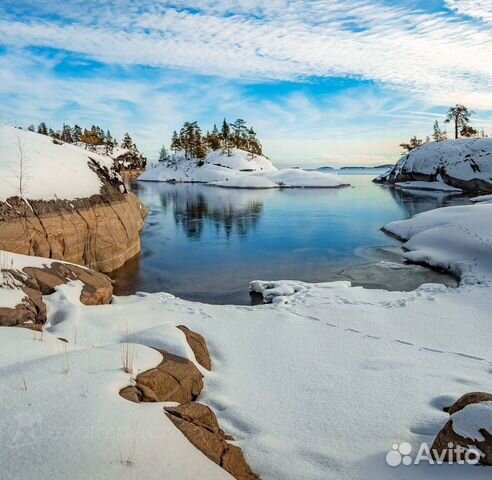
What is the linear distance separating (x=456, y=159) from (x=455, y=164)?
1001 millimetres

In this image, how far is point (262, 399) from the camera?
17.1 ft

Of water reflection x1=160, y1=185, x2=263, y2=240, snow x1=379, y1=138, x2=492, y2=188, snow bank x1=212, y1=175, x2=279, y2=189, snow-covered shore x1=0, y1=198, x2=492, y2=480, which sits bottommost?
snow-covered shore x1=0, y1=198, x2=492, y2=480

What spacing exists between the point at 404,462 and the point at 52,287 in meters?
7.64

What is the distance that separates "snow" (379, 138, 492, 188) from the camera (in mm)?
51031

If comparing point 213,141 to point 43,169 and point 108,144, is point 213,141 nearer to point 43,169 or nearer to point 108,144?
point 108,144

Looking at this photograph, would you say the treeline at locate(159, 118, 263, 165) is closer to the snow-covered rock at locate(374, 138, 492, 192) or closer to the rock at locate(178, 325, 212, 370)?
the snow-covered rock at locate(374, 138, 492, 192)

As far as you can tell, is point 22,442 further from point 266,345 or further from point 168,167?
point 168,167

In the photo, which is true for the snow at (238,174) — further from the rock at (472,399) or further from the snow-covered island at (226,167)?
the rock at (472,399)

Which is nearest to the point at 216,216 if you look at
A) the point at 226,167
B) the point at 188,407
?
the point at 188,407

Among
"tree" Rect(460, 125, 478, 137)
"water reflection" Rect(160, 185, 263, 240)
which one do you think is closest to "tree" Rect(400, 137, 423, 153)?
"tree" Rect(460, 125, 478, 137)

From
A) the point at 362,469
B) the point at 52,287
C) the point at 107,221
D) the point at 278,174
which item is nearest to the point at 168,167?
the point at 278,174

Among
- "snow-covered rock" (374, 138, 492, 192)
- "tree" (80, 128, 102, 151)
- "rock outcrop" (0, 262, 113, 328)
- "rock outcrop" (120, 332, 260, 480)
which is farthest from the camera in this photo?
"tree" (80, 128, 102, 151)

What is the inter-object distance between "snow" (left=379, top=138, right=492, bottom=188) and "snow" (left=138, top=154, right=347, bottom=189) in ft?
45.2

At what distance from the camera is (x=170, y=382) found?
4.68 metres
